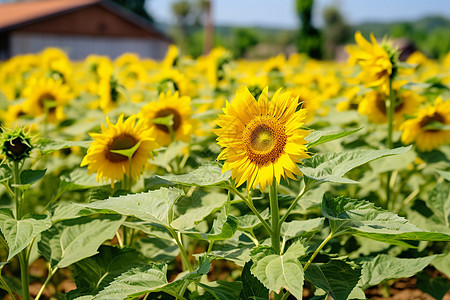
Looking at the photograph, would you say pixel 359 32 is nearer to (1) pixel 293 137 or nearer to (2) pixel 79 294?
(1) pixel 293 137

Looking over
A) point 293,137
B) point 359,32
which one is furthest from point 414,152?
point 293,137

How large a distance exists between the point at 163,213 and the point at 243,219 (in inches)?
10.5

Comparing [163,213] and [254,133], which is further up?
[254,133]

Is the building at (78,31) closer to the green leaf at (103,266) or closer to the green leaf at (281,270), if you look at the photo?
the green leaf at (103,266)

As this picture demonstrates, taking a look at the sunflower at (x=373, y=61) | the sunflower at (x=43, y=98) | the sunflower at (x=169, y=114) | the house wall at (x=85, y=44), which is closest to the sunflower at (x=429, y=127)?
the sunflower at (x=373, y=61)

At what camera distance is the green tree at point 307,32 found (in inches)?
1273

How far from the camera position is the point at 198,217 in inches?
55.2

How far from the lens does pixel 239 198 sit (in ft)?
4.91

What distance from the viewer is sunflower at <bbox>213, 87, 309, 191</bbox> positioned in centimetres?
127

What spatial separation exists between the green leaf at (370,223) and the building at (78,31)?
25.9 metres

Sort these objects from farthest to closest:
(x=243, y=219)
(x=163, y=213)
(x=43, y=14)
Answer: (x=43, y=14), (x=243, y=219), (x=163, y=213)

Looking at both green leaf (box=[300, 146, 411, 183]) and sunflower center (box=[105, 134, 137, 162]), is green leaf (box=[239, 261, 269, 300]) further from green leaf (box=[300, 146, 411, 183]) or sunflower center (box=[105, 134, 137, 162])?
sunflower center (box=[105, 134, 137, 162])

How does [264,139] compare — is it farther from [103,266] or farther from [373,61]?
[373,61]

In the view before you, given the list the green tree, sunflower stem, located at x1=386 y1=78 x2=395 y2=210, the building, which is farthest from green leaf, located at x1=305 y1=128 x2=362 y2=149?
the green tree
